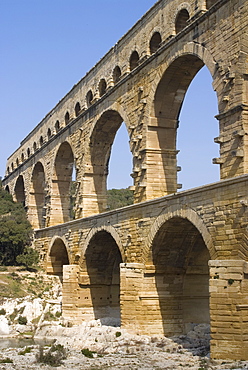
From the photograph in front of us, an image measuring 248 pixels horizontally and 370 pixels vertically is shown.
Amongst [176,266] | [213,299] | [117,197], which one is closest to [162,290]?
[176,266]

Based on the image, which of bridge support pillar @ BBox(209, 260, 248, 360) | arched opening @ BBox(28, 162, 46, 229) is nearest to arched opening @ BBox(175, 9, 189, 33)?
bridge support pillar @ BBox(209, 260, 248, 360)

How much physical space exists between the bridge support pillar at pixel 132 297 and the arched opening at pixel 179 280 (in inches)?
17.2

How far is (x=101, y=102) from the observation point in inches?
1079

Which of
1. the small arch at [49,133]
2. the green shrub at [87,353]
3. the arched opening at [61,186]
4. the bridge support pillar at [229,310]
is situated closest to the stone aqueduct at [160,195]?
the bridge support pillar at [229,310]

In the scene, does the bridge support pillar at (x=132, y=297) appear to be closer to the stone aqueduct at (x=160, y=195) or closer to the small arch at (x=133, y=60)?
the stone aqueduct at (x=160, y=195)

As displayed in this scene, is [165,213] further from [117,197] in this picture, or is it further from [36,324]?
[117,197]

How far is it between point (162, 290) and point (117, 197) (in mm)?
52519

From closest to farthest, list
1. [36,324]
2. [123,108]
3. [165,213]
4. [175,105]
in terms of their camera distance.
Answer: [165,213] → [175,105] → [123,108] → [36,324]

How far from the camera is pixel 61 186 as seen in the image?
35.5 metres

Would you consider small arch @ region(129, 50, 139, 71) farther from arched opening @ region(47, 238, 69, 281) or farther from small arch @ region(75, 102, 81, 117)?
arched opening @ region(47, 238, 69, 281)

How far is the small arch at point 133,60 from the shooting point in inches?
967

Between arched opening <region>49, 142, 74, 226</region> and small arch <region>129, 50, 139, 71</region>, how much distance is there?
1102 centimetres

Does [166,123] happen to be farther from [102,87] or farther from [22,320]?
[22,320]

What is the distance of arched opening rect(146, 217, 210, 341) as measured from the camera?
2023 centimetres
